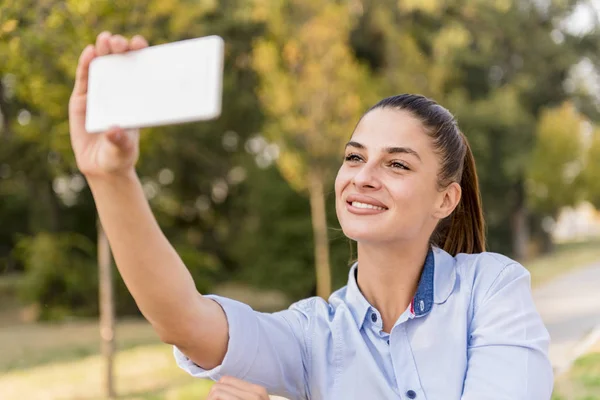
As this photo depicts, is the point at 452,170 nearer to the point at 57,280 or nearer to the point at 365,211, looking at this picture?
the point at 365,211

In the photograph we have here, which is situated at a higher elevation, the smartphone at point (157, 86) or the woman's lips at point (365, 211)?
the smartphone at point (157, 86)

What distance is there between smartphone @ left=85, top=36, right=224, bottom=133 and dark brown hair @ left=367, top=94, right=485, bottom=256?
837 millimetres

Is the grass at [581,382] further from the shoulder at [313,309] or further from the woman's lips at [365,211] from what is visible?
the woman's lips at [365,211]

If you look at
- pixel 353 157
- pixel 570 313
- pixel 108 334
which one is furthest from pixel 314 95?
pixel 353 157

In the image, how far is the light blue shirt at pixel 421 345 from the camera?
1.52m

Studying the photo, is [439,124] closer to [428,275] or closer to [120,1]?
[428,275]

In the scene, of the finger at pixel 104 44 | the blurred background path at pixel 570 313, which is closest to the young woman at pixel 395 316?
the finger at pixel 104 44

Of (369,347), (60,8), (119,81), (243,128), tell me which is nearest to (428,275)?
(369,347)

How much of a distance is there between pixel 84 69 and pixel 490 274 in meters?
1.02

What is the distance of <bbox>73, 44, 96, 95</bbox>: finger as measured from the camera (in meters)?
1.09

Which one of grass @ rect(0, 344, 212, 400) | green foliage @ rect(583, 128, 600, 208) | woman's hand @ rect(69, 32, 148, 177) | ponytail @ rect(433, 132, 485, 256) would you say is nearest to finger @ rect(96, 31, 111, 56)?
woman's hand @ rect(69, 32, 148, 177)

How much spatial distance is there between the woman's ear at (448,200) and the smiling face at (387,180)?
5 centimetres

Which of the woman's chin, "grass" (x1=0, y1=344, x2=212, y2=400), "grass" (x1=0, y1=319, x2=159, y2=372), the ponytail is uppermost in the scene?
the woman's chin

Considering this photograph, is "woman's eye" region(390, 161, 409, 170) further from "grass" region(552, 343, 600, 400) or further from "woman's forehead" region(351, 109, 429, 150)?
"grass" region(552, 343, 600, 400)
